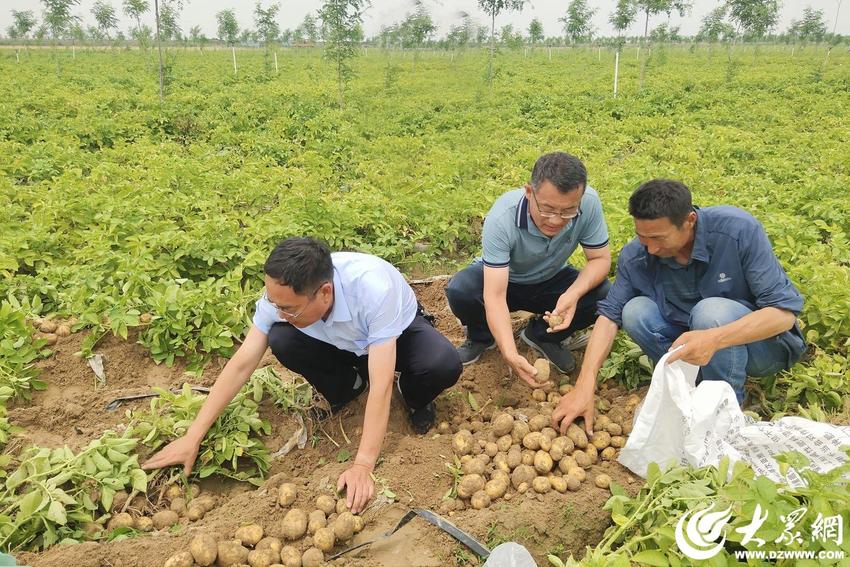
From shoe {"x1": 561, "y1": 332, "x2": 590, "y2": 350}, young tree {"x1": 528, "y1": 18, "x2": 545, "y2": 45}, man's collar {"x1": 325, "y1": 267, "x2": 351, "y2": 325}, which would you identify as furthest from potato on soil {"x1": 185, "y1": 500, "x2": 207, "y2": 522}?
young tree {"x1": 528, "y1": 18, "x2": 545, "y2": 45}

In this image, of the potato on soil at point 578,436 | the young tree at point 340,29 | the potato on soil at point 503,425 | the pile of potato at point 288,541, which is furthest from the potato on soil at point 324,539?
the young tree at point 340,29

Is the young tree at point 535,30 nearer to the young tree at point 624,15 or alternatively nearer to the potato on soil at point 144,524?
the young tree at point 624,15

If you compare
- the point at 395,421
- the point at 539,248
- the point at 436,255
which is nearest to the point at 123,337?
the point at 395,421

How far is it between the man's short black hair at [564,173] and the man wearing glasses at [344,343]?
83 centimetres

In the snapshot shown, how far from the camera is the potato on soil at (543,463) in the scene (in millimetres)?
2529

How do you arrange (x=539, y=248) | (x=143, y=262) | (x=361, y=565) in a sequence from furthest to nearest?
1. (x=143, y=262)
2. (x=539, y=248)
3. (x=361, y=565)

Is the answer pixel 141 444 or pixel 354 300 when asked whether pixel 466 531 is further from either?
pixel 141 444

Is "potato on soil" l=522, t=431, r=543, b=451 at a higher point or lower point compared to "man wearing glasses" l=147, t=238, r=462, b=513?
lower

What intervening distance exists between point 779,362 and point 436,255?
10.4 feet

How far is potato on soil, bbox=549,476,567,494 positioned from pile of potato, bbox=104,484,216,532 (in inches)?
55.6

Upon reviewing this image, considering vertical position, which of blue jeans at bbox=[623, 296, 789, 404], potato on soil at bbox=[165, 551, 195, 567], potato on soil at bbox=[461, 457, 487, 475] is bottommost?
potato on soil at bbox=[461, 457, 487, 475]

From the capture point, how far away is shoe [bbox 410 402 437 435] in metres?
3.05

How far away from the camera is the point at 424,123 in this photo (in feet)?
38.8

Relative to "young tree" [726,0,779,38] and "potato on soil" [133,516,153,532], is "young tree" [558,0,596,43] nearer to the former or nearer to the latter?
"young tree" [726,0,779,38]
